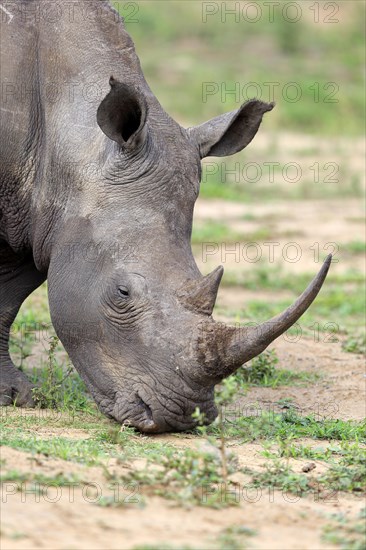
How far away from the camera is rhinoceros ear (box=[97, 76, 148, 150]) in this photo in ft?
20.6

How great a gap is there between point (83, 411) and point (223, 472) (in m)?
1.81

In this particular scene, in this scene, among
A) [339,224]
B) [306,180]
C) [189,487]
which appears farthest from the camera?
[306,180]

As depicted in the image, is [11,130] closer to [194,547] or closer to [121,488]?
[121,488]

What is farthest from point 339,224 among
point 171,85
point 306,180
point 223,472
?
point 223,472

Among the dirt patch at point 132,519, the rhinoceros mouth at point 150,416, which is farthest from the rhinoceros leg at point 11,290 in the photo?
the dirt patch at point 132,519

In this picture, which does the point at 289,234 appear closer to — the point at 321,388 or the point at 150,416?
the point at 321,388

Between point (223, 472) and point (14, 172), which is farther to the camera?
point (14, 172)

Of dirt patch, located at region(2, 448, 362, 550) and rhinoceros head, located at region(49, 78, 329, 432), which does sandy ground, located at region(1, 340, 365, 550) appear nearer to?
dirt patch, located at region(2, 448, 362, 550)

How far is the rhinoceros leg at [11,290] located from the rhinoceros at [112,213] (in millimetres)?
152

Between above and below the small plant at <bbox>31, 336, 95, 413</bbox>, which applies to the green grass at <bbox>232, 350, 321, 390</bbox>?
above

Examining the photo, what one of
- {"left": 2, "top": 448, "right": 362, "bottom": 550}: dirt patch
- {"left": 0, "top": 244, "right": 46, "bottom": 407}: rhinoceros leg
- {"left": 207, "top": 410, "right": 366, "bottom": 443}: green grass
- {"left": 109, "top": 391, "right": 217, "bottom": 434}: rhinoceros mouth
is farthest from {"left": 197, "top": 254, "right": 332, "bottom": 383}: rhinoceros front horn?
{"left": 0, "top": 244, "right": 46, "bottom": 407}: rhinoceros leg

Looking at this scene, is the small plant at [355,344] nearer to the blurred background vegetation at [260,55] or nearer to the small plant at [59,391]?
the small plant at [59,391]

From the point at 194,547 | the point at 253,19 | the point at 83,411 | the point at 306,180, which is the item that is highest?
the point at 253,19

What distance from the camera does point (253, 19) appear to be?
2575 cm
